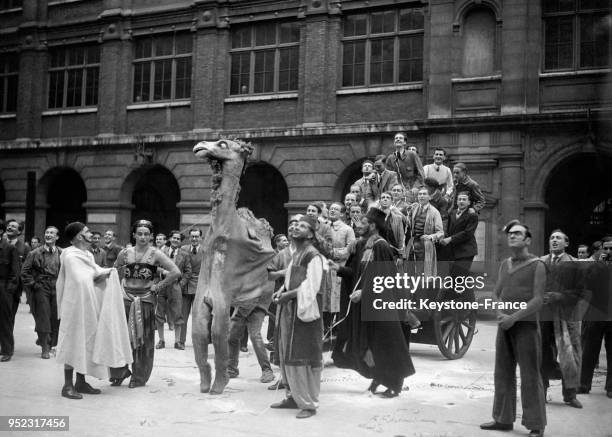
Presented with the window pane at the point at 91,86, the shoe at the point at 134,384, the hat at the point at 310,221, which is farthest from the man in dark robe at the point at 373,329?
the window pane at the point at 91,86

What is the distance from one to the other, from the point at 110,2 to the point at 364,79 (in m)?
9.39

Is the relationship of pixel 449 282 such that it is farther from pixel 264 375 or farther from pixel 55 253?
pixel 55 253

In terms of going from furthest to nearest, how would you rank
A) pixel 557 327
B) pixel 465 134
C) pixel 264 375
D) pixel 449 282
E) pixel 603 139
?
pixel 465 134 < pixel 603 139 < pixel 449 282 < pixel 264 375 < pixel 557 327

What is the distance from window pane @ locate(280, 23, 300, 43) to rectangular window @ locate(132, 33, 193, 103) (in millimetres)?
3149

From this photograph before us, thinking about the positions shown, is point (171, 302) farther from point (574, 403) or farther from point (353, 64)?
point (353, 64)

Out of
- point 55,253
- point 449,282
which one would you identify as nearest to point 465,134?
point 449,282

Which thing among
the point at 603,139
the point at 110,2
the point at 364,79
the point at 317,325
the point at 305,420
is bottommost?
the point at 305,420

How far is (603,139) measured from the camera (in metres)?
17.4

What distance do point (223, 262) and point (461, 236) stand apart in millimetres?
4084

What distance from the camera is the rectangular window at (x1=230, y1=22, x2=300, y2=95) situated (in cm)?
2195

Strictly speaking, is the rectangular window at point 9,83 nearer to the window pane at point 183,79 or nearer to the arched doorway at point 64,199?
the arched doorway at point 64,199

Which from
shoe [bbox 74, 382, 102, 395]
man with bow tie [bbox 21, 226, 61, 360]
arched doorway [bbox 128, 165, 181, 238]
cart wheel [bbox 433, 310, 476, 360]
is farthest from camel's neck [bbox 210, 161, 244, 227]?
arched doorway [bbox 128, 165, 181, 238]

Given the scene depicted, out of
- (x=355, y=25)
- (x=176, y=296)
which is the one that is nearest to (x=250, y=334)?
(x=176, y=296)

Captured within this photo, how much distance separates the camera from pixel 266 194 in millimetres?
24750
